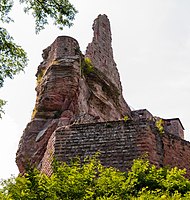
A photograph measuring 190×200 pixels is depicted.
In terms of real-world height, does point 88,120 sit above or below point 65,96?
below

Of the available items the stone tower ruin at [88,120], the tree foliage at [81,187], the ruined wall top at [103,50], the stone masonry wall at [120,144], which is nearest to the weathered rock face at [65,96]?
the stone tower ruin at [88,120]

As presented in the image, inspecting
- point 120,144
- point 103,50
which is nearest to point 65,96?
point 120,144

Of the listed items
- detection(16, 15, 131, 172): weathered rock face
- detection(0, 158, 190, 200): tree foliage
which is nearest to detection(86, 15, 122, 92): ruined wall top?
detection(16, 15, 131, 172): weathered rock face

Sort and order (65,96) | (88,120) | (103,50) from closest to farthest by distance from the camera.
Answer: (88,120)
(65,96)
(103,50)

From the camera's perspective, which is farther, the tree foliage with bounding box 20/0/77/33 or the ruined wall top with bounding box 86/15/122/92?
the ruined wall top with bounding box 86/15/122/92

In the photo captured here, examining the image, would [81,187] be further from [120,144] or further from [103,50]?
[103,50]

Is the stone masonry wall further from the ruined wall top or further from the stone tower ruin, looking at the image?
the ruined wall top

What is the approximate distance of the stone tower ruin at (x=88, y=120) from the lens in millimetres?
11422

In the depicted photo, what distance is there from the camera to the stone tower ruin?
37.5 feet

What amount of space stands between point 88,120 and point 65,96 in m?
2.64

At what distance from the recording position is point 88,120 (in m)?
13.9

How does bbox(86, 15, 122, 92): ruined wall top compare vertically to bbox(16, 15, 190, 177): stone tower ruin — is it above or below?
above

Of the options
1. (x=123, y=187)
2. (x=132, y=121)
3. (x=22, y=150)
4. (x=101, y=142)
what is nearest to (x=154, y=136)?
(x=132, y=121)

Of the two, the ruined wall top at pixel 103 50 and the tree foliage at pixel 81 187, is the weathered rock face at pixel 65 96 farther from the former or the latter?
the tree foliage at pixel 81 187
